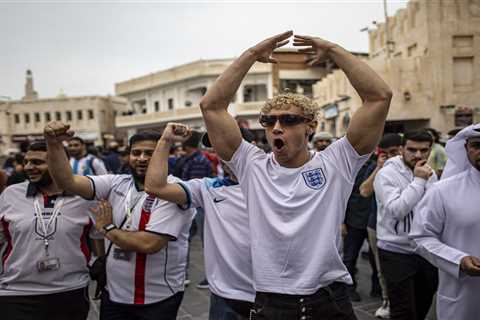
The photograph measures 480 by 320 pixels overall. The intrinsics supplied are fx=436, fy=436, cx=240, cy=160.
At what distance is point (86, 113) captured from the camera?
46719mm

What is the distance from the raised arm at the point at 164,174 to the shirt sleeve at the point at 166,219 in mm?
99

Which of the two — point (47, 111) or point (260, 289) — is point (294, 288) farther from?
point (47, 111)

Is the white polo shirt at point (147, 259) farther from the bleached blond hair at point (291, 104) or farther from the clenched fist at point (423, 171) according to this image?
the clenched fist at point (423, 171)

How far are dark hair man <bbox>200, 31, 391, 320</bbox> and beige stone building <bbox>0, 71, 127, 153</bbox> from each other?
45.6 meters

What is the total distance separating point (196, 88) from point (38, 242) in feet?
124

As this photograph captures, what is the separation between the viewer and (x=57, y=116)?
47.6 metres

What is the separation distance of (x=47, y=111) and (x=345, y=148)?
50540mm

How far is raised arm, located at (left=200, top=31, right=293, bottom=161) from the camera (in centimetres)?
231

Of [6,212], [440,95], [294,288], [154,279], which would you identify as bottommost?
[154,279]

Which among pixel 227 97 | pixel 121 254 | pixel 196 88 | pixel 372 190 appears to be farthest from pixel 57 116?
pixel 227 97

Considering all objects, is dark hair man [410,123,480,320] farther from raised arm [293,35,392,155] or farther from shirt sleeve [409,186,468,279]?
raised arm [293,35,392,155]

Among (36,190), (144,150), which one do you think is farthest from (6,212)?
(144,150)

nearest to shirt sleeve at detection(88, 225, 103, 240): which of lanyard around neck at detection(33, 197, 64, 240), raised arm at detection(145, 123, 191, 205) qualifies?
lanyard around neck at detection(33, 197, 64, 240)

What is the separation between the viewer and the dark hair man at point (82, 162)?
7391 mm
